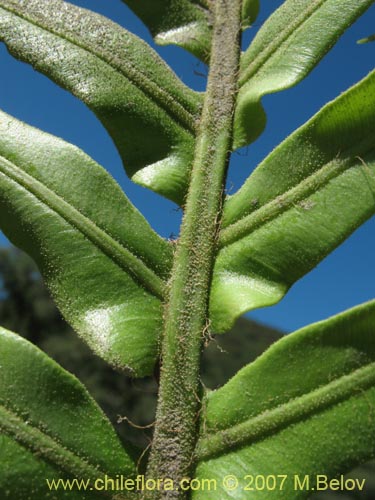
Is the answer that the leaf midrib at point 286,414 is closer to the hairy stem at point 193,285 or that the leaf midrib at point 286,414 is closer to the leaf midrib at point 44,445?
the hairy stem at point 193,285

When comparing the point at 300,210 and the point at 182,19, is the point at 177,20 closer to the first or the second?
the point at 182,19

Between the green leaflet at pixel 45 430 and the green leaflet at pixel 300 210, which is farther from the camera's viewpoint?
the green leaflet at pixel 300 210

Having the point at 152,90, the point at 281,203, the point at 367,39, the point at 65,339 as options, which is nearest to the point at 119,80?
the point at 152,90

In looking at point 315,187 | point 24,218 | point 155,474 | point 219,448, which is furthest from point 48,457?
point 315,187

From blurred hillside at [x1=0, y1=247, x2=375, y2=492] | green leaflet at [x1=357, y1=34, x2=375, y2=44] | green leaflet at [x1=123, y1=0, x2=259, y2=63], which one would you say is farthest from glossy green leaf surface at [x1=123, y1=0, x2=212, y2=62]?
blurred hillside at [x1=0, y1=247, x2=375, y2=492]

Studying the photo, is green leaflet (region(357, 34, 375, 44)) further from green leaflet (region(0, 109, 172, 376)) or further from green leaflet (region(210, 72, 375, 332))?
green leaflet (region(0, 109, 172, 376))

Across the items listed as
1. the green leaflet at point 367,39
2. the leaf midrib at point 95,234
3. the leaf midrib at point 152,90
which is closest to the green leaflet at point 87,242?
the leaf midrib at point 95,234
